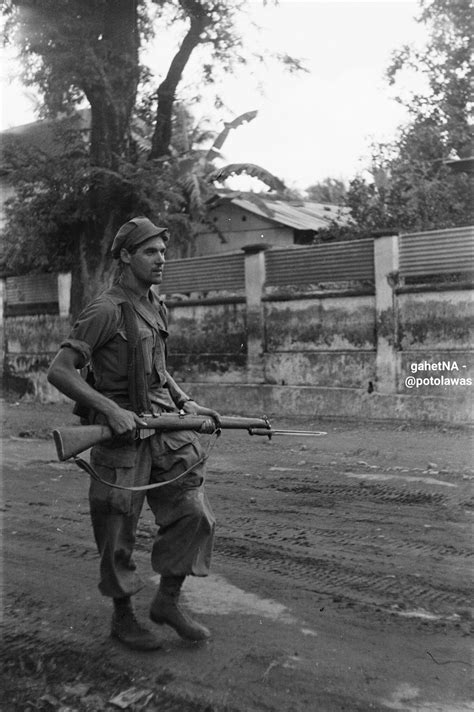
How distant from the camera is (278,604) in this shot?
169 inches

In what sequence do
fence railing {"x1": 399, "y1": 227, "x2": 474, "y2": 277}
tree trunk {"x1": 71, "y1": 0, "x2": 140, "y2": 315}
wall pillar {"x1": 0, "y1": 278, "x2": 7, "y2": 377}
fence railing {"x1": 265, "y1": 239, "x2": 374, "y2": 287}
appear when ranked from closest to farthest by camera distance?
fence railing {"x1": 399, "y1": 227, "x2": 474, "y2": 277}, fence railing {"x1": 265, "y1": 239, "x2": 374, "y2": 287}, tree trunk {"x1": 71, "y1": 0, "x2": 140, "y2": 315}, wall pillar {"x1": 0, "y1": 278, "x2": 7, "y2": 377}

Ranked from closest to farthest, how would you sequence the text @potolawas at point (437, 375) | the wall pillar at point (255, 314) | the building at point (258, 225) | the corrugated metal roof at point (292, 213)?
the text @potolawas at point (437, 375) < the wall pillar at point (255, 314) < the corrugated metal roof at point (292, 213) < the building at point (258, 225)

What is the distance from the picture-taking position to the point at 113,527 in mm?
3877

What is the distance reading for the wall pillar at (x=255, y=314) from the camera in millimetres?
13227

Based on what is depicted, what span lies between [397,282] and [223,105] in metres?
7.13

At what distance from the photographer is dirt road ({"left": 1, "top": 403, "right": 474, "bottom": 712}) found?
3.31 meters

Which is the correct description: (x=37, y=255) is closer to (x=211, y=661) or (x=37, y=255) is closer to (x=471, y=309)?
(x=471, y=309)

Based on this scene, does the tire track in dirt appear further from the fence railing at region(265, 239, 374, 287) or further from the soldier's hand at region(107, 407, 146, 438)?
the fence railing at region(265, 239, 374, 287)

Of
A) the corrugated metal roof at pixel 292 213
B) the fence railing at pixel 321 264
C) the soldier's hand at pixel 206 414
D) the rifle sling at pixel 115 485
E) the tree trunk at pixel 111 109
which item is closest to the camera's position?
the rifle sling at pixel 115 485

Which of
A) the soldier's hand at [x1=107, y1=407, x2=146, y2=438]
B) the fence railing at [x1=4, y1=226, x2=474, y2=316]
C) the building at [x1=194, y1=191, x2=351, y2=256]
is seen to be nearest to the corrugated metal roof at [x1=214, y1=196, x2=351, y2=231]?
the building at [x1=194, y1=191, x2=351, y2=256]

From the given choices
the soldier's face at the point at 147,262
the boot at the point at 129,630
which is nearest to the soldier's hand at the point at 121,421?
the soldier's face at the point at 147,262

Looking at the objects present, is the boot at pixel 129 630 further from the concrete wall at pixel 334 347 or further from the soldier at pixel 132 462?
the concrete wall at pixel 334 347

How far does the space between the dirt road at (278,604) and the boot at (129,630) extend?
0.17ft

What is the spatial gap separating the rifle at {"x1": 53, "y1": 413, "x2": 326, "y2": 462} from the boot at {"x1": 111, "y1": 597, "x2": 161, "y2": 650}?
0.75 meters
